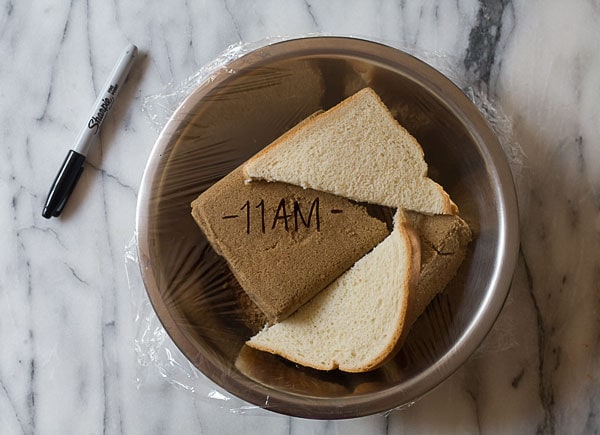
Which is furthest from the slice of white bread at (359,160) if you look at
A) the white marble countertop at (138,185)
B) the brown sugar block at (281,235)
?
the white marble countertop at (138,185)

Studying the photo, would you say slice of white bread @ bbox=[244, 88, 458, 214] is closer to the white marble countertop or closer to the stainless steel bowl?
the stainless steel bowl

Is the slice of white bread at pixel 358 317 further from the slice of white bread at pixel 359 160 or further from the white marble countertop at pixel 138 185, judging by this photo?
the white marble countertop at pixel 138 185

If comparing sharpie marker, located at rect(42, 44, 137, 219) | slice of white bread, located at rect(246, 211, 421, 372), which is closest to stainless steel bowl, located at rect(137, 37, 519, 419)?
slice of white bread, located at rect(246, 211, 421, 372)

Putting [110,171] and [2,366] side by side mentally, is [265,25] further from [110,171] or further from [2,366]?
[2,366]

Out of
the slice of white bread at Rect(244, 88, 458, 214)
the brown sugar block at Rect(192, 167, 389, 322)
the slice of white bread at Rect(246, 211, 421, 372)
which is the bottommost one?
the slice of white bread at Rect(246, 211, 421, 372)

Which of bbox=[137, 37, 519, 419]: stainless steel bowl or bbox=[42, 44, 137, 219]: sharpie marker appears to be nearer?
bbox=[137, 37, 519, 419]: stainless steel bowl

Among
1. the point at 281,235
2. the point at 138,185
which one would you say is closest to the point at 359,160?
the point at 281,235
